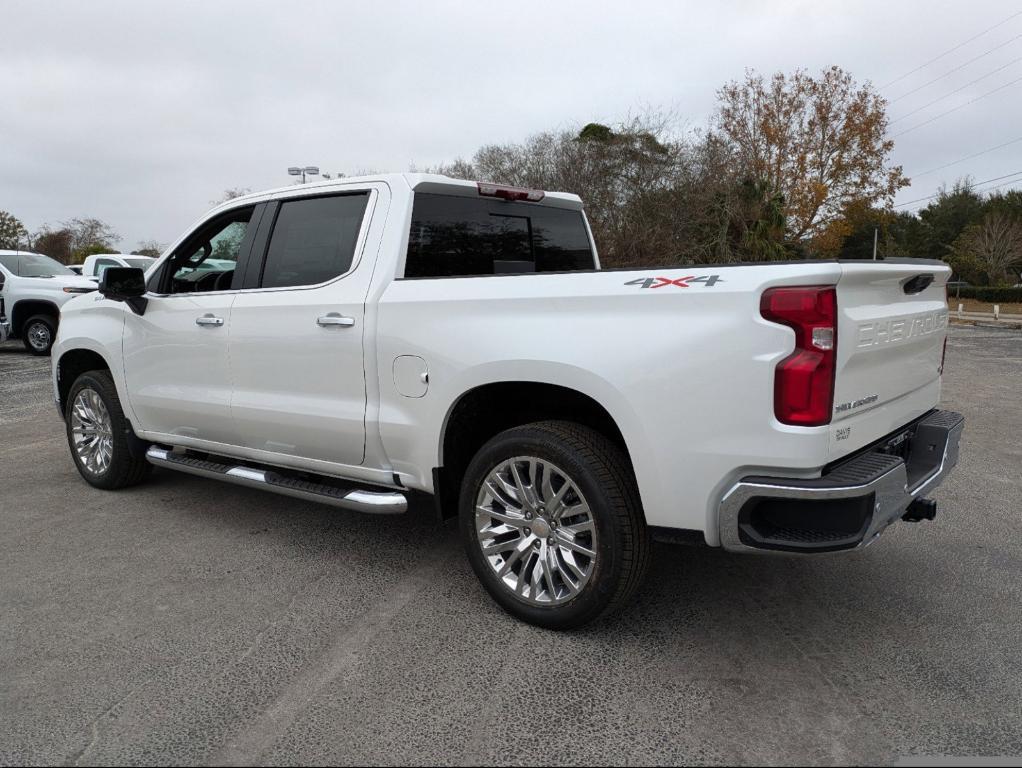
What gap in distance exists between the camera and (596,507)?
312cm

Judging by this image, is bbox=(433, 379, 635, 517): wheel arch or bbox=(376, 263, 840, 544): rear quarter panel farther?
bbox=(433, 379, 635, 517): wheel arch

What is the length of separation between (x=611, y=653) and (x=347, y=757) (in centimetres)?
116

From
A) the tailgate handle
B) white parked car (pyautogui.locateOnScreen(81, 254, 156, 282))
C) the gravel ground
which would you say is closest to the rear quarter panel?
the gravel ground

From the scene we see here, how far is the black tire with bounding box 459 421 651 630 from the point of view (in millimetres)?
3092

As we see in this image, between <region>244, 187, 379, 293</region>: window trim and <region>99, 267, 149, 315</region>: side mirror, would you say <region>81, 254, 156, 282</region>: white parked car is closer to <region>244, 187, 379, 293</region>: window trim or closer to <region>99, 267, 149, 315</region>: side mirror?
<region>99, 267, 149, 315</region>: side mirror

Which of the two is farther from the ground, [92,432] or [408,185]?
[408,185]

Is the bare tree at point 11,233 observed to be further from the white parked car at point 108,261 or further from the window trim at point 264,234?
the window trim at point 264,234

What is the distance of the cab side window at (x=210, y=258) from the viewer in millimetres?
4656

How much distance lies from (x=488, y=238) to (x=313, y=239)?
0.94 m

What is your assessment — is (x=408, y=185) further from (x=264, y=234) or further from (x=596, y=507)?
(x=596, y=507)

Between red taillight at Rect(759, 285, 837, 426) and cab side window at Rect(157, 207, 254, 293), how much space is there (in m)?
3.11

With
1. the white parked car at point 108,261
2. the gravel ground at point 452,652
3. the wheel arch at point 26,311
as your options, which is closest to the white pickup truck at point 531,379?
the gravel ground at point 452,652

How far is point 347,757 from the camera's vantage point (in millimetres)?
2520

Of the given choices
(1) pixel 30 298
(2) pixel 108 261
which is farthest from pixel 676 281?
(2) pixel 108 261
